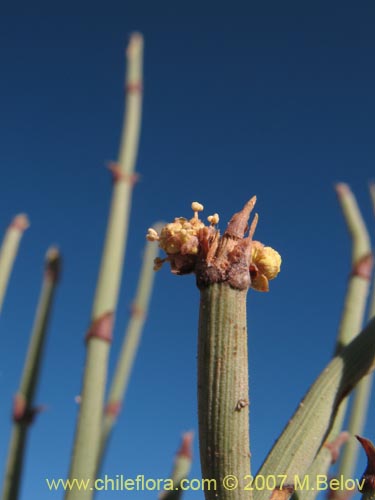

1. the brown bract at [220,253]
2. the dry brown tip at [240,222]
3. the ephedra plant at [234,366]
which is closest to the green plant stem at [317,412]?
the ephedra plant at [234,366]

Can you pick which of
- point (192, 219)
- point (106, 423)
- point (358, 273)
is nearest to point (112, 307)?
point (192, 219)

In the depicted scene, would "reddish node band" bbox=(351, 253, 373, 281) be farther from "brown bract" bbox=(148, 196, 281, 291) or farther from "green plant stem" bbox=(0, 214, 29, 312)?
"green plant stem" bbox=(0, 214, 29, 312)

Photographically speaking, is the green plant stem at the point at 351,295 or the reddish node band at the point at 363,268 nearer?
the green plant stem at the point at 351,295

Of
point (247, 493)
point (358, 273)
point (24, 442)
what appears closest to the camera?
point (247, 493)

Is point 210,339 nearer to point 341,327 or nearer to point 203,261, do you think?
point 203,261

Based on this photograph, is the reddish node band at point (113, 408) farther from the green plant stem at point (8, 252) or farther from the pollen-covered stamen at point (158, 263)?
the pollen-covered stamen at point (158, 263)

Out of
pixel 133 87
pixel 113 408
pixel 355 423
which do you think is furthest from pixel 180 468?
pixel 133 87
